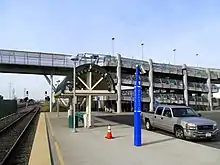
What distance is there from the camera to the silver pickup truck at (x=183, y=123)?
13.9 metres

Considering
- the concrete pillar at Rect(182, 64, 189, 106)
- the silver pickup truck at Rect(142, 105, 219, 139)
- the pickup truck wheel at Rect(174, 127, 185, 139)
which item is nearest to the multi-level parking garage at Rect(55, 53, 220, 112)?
the concrete pillar at Rect(182, 64, 189, 106)

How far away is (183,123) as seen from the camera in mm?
14414

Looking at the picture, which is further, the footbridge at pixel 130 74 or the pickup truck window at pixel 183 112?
the footbridge at pixel 130 74

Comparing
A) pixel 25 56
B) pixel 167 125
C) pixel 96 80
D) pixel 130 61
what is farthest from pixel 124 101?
pixel 167 125

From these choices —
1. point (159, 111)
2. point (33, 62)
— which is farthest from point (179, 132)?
point (33, 62)

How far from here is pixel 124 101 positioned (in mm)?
62531

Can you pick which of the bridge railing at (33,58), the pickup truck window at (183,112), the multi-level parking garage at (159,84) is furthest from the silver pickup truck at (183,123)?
the bridge railing at (33,58)

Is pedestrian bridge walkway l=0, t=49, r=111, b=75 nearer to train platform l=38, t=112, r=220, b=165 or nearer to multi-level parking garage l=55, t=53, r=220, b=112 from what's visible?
multi-level parking garage l=55, t=53, r=220, b=112

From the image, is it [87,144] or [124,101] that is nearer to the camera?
[87,144]

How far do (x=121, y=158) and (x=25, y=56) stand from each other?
41811 mm


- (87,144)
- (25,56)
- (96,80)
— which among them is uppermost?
(25,56)

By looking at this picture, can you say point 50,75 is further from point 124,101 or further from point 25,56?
point 124,101

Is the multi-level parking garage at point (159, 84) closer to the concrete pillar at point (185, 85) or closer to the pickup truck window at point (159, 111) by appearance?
the concrete pillar at point (185, 85)

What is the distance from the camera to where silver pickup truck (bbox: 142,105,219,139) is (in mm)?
13914
